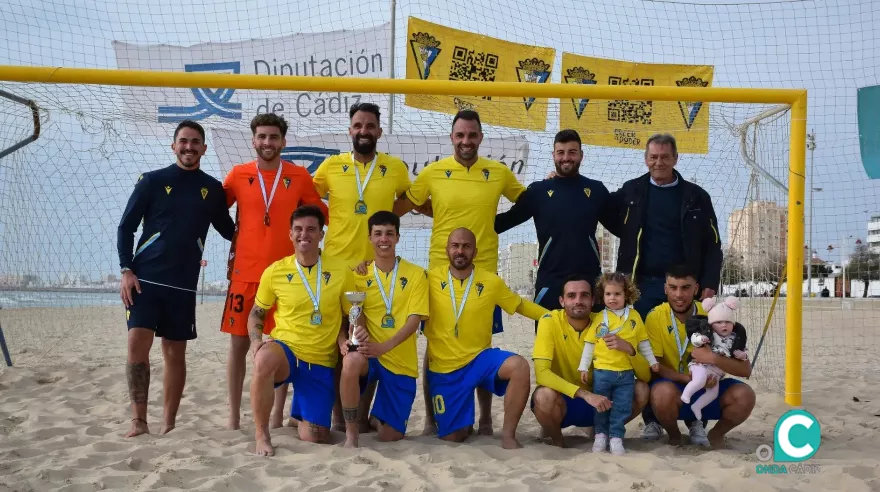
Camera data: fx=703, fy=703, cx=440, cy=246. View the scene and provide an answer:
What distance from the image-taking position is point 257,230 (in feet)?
14.7

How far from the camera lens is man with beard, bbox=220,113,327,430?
4.45 meters

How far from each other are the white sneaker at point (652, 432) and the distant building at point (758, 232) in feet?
7.84

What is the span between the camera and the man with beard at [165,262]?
4.32m

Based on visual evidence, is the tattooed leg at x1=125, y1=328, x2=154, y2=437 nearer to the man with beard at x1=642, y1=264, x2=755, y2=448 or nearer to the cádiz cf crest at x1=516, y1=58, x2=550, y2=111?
the man with beard at x1=642, y1=264, x2=755, y2=448

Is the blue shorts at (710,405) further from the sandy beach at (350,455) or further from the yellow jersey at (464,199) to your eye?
the yellow jersey at (464,199)

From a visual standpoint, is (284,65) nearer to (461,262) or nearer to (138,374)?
(138,374)

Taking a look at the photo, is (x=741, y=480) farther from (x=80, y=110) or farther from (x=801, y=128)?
(x=80, y=110)

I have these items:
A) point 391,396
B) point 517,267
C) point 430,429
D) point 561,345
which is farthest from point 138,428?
point 517,267

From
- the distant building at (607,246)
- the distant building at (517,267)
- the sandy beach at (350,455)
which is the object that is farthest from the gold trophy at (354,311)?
the distant building at (607,246)

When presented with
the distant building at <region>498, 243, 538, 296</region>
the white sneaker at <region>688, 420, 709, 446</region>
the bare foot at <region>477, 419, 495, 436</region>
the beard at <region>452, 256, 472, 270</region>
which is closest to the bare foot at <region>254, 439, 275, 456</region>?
the bare foot at <region>477, 419, 495, 436</region>

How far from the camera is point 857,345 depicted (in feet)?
35.5

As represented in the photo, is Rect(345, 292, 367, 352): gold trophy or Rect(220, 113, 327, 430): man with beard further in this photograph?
Rect(220, 113, 327, 430): man with beard

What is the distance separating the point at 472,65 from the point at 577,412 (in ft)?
15.5

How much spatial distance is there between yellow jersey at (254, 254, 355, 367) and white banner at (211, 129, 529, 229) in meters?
3.07
